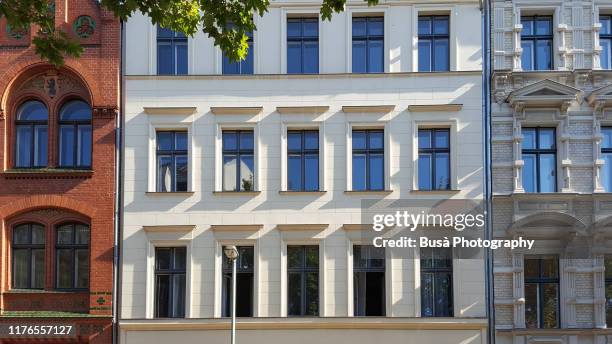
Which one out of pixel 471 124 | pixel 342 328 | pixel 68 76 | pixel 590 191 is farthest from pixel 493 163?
pixel 68 76

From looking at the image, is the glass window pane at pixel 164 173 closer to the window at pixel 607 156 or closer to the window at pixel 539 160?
the window at pixel 539 160

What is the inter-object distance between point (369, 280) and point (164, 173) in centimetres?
617

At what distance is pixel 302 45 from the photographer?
22.8 meters

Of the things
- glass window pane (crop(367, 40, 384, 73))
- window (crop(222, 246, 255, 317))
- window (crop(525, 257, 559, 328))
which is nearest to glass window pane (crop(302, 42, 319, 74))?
glass window pane (crop(367, 40, 384, 73))

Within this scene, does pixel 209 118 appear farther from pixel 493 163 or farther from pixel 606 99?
pixel 606 99

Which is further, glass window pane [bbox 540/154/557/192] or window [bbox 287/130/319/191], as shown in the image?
window [bbox 287/130/319/191]

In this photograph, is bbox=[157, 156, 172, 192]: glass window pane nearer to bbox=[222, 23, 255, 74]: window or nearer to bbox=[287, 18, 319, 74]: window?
bbox=[222, 23, 255, 74]: window

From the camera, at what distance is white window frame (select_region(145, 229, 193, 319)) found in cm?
2181

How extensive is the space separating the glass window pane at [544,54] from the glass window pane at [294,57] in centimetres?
639

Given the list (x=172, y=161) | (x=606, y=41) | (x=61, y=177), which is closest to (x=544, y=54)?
(x=606, y=41)

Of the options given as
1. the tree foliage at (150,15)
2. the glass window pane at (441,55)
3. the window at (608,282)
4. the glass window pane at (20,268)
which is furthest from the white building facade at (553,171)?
the glass window pane at (20,268)

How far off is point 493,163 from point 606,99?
3336mm

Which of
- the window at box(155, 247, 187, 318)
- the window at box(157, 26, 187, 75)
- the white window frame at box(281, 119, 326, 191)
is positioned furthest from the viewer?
the window at box(157, 26, 187, 75)

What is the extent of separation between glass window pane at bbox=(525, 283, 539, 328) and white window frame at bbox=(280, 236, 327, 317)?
17.3 ft
